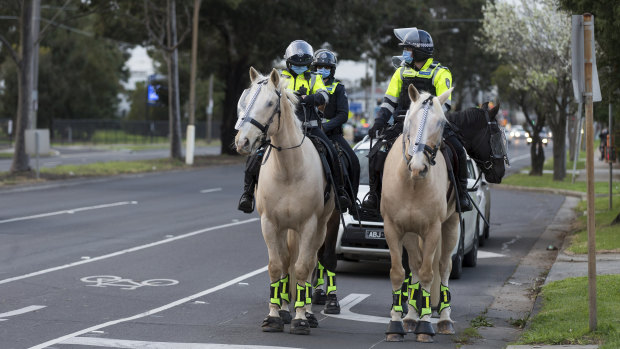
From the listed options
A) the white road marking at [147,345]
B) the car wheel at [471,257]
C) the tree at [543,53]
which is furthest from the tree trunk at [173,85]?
the white road marking at [147,345]

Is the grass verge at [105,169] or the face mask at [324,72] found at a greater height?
the face mask at [324,72]

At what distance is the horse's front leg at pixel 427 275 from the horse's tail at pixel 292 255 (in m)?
1.44

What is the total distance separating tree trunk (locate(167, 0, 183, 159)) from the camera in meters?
41.0

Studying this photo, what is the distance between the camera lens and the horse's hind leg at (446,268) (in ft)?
31.1

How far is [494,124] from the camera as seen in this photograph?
1036cm

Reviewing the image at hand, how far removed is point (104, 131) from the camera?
243 feet

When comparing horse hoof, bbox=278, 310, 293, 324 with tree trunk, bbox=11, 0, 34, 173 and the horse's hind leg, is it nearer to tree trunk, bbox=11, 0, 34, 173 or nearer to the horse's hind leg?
the horse's hind leg

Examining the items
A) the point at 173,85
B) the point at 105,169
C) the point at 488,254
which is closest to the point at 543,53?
the point at 173,85

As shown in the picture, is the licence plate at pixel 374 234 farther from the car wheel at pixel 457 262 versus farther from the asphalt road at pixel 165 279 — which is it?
the car wheel at pixel 457 262

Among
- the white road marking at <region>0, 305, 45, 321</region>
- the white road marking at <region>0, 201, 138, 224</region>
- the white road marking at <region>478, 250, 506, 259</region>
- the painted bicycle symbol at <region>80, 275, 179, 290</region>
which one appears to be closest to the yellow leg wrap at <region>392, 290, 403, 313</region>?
the white road marking at <region>0, 305, 45, 321</region>

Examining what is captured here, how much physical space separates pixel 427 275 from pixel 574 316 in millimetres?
1695

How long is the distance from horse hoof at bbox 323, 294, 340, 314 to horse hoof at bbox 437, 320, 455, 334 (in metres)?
1.43

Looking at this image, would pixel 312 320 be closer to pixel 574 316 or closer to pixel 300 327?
pixel 300 327

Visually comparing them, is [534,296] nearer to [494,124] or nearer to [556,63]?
[494,124]
